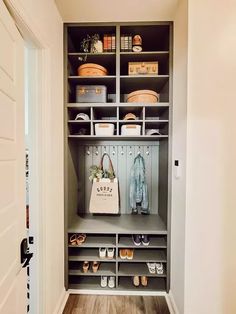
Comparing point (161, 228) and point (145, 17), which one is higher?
point (145, 17)

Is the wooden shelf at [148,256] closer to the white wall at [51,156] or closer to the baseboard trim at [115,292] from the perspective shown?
the baseboard trim at [115,292]

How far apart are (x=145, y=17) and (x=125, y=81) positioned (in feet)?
1.82

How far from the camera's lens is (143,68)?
1967 millimetres

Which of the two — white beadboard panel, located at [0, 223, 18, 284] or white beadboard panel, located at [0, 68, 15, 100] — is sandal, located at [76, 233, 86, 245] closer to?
white beadboard panel, located at [0, 223, 18, 284]

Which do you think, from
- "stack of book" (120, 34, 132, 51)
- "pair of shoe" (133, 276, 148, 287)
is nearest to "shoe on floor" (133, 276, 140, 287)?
"pair of shoe" (133, 276, 148, 287)

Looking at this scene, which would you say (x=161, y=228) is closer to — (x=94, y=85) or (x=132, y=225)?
(x=132, y=225)

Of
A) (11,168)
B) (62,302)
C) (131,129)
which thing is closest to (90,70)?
(131,129)

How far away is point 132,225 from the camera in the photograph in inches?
82.5

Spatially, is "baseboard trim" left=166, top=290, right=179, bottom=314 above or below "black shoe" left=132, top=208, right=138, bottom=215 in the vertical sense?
below

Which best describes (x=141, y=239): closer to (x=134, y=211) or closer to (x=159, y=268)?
(x=159, y=268)

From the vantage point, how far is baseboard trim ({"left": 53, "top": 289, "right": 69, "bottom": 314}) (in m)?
1.75

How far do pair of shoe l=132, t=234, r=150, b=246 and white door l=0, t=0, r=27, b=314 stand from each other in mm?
1123

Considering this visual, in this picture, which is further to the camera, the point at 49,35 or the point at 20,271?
the point at 49,35

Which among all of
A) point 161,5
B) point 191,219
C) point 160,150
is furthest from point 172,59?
point 191,219
